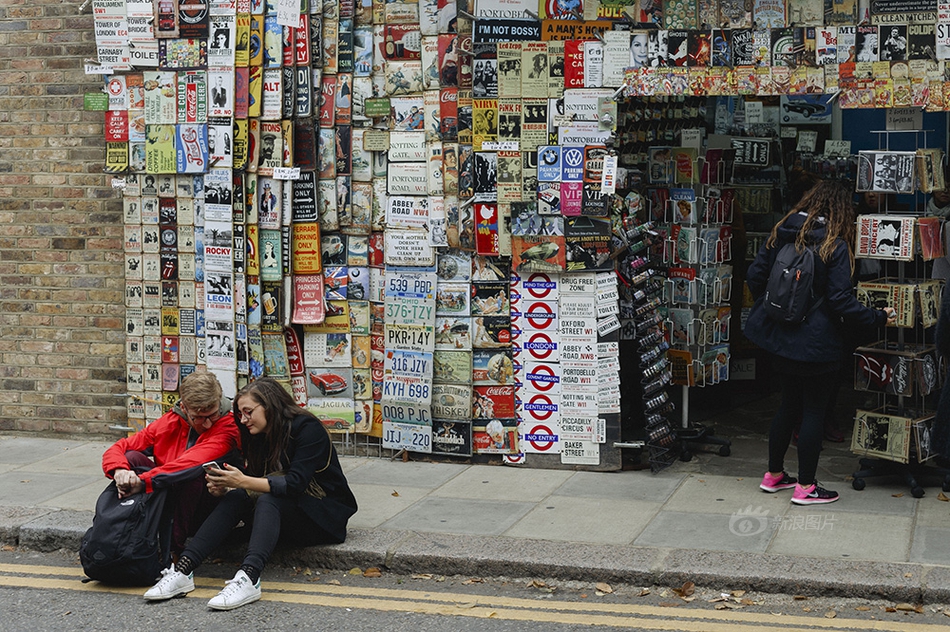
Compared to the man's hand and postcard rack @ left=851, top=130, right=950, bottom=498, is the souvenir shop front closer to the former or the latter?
postcard rack @ left=851, top=130, right=950, bottom=498

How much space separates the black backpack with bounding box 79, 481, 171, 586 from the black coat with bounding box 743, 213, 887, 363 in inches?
147

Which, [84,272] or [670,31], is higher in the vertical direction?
[670,31]

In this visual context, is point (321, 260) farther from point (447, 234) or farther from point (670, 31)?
point (670, 31)

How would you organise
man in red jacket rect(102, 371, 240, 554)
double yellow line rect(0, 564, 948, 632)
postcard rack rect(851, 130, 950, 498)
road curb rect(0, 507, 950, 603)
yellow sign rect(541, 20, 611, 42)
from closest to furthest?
1. double yellow line rect(0, 564, 948, 632)
2. road curb rect(0, 507, 950, 603)
3. man in red jacket rect(102, 371, 240, 554)
4. postcard rack rect(851, 130, 950, 498)
5. yellow sign rect(541, 20, 611, 42)

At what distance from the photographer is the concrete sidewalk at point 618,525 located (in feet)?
20.3

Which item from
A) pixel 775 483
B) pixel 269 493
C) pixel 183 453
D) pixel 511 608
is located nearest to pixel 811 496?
pixel 775 483

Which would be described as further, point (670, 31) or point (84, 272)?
point (84, 272)

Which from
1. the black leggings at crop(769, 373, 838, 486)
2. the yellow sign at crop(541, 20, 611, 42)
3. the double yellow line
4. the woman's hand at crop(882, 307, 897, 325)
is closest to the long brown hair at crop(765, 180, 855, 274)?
the woman's hand at crop(882, 307, 897, 325)

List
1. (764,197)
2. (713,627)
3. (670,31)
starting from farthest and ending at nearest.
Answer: (764,197) → (670,31) → (713,627)

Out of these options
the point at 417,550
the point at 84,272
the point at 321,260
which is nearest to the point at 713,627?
the point at 417,550

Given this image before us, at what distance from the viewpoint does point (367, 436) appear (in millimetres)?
8875

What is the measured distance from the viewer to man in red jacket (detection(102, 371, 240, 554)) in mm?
6445

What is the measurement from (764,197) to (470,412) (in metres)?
3.60

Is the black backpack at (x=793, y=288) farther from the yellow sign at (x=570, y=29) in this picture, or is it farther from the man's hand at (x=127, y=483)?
the man's hand at (x=127, y=483)
